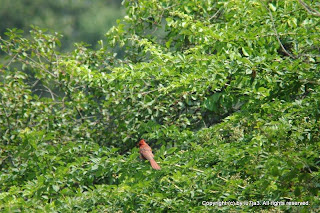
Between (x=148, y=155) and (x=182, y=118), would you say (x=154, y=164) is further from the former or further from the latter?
(x=182, y=118)

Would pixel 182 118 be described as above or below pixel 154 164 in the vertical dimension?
below

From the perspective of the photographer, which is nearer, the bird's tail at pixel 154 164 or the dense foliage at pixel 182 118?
the dense foliage at pixel 182 118

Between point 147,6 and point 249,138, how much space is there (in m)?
2.81

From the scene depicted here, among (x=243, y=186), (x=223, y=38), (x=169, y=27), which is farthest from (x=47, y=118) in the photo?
(x=243, y=186)

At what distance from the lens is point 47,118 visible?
228 inches

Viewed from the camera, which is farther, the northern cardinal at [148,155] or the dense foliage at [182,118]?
the northern cardinal at [148,155]

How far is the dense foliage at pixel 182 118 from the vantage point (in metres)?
3.21

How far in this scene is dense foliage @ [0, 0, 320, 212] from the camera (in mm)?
3213

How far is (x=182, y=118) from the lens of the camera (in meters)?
5.60

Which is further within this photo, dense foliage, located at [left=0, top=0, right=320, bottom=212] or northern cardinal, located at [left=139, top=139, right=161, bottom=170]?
northern cardinal, located at [left=139, top=139, right=161, bottom=170]

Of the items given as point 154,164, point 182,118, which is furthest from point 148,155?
point 182,118

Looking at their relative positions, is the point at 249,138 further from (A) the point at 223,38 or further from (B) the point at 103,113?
(B) the point at 103,113

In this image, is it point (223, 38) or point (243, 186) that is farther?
point (223, 38)

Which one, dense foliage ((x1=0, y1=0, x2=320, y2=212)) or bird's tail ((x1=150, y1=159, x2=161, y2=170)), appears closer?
dense foliage ((x1=0, y1=0, x2=320, y2=212))
